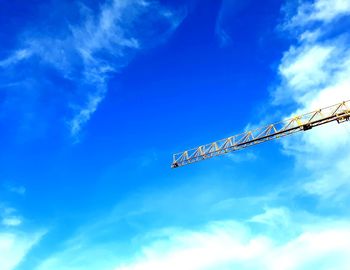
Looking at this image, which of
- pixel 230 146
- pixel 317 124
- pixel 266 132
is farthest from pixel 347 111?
pixel 230 146

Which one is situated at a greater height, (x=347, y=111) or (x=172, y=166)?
(x=172, y=166)

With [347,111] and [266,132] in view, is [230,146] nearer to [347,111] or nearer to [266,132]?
[266,132]

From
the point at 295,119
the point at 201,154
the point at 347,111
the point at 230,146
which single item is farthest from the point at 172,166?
the point at 347,111

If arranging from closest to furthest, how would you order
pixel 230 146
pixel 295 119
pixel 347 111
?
pixel 347 111
pixel 295 119
pixel 230 146

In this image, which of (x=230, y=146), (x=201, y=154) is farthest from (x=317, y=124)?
(x=201, y=154)

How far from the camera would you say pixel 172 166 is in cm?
7725

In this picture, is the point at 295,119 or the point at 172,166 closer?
the point at 295,119

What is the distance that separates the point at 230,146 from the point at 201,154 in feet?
21.5

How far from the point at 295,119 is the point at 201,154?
20.2 meters

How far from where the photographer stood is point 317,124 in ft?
219

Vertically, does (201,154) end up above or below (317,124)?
above

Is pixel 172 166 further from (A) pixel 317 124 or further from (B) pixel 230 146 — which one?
(A) pixel 317 124

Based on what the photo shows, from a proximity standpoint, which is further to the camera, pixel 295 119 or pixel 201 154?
pixel 201 154

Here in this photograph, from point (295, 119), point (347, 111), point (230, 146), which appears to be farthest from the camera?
point (230, 146)
